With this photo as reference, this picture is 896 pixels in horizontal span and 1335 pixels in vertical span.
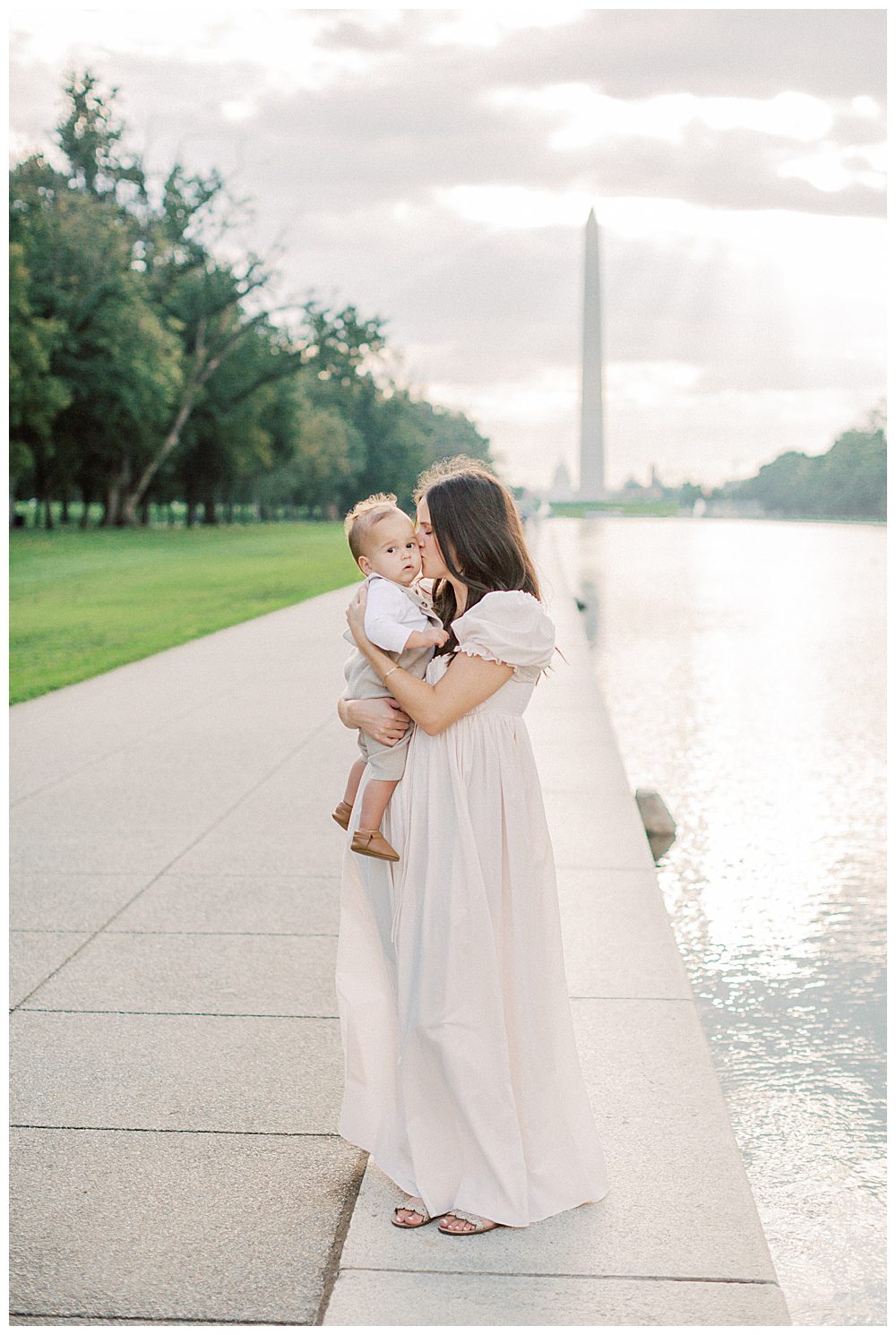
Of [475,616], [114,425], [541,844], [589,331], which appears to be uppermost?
[589,331]

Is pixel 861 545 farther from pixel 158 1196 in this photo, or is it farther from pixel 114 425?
pixel 158 1196

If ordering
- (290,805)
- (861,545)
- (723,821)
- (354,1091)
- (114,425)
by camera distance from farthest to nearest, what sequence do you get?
(861,545)
(114,425)
(723,821)
(290,805)
(354,1091)

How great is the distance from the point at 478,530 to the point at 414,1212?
5.44 ft

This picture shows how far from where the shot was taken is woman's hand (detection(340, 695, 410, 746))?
3350 millimetres

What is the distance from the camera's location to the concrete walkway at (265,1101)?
317 cm

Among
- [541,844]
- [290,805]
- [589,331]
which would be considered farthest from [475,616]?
[589,331]

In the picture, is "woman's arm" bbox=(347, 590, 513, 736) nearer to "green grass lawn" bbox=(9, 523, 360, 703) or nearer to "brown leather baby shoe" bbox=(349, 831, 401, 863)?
"brown leather baby shoe" bbox=(349, 831, 401, 863)

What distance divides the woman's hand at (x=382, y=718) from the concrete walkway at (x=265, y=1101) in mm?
1189

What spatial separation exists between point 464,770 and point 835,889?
6.05 meters

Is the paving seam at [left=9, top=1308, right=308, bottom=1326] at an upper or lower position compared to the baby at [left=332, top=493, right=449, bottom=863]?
lower

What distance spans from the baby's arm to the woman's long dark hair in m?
0.12

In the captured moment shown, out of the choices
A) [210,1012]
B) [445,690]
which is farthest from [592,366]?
[445,690]

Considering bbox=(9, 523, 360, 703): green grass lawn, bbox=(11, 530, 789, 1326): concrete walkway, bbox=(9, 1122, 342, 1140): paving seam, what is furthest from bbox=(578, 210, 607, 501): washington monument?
bbox=(9, 1122, 342, 1140): paving seam

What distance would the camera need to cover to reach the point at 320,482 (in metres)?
101
